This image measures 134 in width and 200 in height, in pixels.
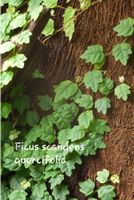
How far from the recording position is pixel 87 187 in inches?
64.6

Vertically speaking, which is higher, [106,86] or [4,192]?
[106,86]

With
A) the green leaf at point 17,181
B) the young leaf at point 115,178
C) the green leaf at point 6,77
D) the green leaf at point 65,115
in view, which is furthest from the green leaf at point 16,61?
the young leaf at point 115,178

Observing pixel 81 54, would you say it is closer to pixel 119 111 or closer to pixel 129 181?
pixel 119 111

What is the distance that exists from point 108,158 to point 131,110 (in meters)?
0.22

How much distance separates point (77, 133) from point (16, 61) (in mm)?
376

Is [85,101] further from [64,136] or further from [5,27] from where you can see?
[5,27]

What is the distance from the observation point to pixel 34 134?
5.35 feet

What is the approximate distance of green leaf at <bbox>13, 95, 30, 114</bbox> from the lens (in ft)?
5.39

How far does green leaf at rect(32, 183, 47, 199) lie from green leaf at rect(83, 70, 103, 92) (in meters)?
0.46

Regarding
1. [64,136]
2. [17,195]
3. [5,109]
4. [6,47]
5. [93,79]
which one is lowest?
[17,195]

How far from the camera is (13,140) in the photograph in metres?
1.66

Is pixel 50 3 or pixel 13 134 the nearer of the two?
pixel 50 3

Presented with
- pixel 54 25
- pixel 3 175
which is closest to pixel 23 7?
pixel 54 25

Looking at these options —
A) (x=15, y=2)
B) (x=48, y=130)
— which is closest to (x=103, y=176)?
(x=48, y=130)
